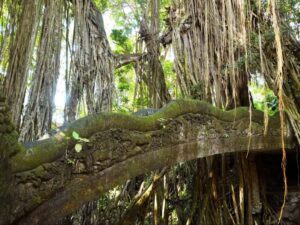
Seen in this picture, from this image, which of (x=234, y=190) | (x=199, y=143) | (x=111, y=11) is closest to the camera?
(x=199, y=143)

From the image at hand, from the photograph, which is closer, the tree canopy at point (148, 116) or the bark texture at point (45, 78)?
Answer: the tree canopy at point (148, 116)

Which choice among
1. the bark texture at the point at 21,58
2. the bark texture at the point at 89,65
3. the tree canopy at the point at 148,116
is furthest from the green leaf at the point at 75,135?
the bark texture at the point at 89,65

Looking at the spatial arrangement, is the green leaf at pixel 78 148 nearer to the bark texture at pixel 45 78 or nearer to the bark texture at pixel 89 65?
the bark texture at pixel 45 78

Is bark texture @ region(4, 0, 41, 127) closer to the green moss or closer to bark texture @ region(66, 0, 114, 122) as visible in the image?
the green moss

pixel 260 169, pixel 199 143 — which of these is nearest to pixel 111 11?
pixel 260 169

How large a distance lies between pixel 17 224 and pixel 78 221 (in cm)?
196

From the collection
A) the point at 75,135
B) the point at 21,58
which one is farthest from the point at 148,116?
the point at 21,58

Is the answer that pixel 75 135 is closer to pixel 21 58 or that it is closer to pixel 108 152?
pixel 108 152

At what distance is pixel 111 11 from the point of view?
573 centimetres

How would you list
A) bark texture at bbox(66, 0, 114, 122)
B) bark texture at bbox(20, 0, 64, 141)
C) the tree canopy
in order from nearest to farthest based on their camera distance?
the tree canopy
bark texture at bbox(20, 0, 64, 141)
bark texture at bbox(66, 0, 114, 122)

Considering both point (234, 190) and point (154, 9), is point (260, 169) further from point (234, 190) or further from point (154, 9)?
point (154, 9)

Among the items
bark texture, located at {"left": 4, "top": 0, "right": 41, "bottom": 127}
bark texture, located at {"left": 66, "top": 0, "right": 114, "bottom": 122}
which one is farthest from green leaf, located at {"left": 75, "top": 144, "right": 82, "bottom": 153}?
bark texture, located at {"left": 66, "top": 0, "right": 114, "bottom": 122}

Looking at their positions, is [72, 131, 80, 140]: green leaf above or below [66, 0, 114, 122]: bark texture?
below

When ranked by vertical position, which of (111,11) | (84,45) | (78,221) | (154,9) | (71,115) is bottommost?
(78,221)
